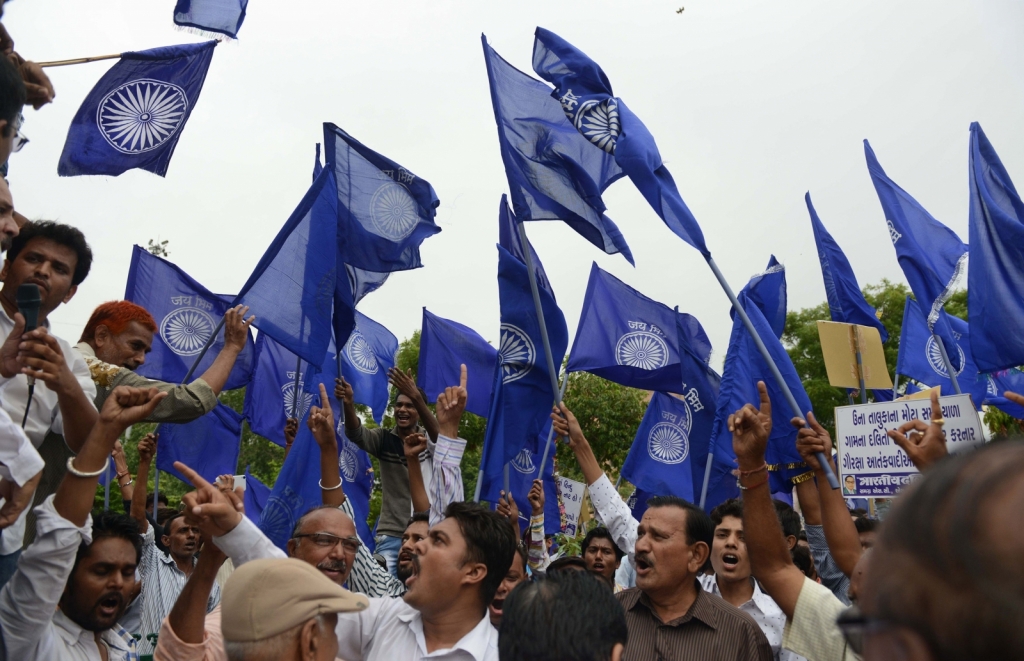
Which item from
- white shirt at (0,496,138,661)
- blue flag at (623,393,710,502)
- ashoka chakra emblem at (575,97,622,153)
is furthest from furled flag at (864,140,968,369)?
white shirt at (0,496,138,661)

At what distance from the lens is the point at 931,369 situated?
1009 cm

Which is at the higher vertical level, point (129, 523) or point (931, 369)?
point (931, 369)

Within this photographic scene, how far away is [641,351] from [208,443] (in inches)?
162

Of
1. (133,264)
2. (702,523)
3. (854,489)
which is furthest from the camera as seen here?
(133,264)

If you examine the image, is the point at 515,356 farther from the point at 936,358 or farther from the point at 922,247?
the point at 936,358

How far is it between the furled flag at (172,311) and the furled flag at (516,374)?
2.49m

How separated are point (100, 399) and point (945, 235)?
805 cm

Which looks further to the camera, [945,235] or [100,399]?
[945,235]

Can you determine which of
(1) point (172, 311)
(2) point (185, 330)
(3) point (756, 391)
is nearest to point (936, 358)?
(3) point (756, 391)

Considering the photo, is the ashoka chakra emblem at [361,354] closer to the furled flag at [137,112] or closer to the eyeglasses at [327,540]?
the furled flag at [137,112]

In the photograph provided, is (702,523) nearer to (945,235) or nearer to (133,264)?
(133,264)

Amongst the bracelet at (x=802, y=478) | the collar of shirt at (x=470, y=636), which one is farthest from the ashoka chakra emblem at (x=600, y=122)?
the collar of shirt at (x=470, y=636)

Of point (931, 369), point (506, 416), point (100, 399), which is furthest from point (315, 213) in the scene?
point (931, 369)

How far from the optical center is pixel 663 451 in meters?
8.62
